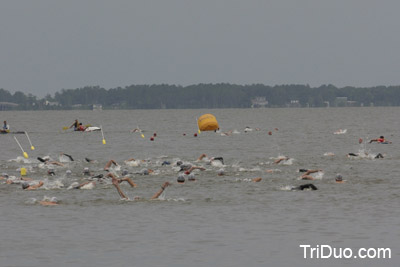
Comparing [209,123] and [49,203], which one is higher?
[209,123]

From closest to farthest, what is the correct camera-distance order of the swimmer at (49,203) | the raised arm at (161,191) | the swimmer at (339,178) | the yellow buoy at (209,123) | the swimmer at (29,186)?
the raised arm at (161,191)
the swimmer at (49,203)
the swimmer at (29,186)
the swimmer at (339,178)
the yellow buoy at (209,123)

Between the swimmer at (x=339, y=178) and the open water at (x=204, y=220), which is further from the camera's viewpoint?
the swimmer at (x=339, y=178)

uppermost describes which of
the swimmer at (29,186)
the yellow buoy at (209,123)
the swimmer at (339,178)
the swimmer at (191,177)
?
the yellow buoy at (209,123)

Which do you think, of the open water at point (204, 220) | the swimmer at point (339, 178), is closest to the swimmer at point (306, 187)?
the open water at point (204, 220)

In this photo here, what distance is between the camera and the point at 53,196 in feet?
106

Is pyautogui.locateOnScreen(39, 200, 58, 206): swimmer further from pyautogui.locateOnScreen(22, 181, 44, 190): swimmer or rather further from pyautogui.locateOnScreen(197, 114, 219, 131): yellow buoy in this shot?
pyautogui.locateOnScreen(197, 114, 219, 131): yellow buoy

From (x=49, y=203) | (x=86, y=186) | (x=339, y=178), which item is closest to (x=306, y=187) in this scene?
(x=339, y=178)

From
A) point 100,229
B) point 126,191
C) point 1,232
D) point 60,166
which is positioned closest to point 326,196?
point 126,191

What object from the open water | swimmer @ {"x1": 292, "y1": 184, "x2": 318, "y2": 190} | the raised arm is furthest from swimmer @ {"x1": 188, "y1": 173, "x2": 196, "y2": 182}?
the raised arm

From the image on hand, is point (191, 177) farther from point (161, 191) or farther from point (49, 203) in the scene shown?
point (49, 203)

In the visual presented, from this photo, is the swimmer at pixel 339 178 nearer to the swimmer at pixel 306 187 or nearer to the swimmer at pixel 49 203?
the swimmer at pixel 306 187

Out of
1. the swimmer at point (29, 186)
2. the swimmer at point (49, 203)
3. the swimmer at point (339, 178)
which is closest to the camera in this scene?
the swimmer at point (49, 203)

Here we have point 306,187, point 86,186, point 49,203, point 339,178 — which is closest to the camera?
point 49,203

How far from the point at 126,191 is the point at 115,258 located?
14244mm
